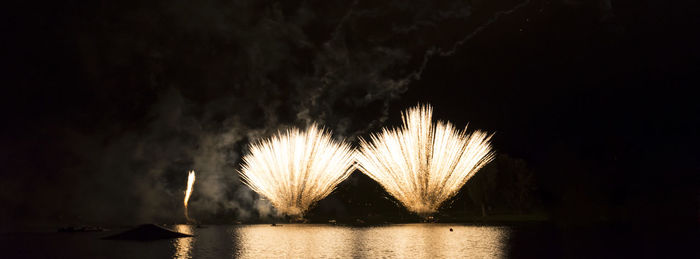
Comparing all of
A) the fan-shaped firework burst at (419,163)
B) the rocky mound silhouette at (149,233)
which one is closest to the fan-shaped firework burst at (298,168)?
the fan-shaped firework burst at (419,163)

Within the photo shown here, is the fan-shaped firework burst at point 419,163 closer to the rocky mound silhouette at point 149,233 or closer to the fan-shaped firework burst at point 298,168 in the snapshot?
the fan-shaped firework burst at point 298,168

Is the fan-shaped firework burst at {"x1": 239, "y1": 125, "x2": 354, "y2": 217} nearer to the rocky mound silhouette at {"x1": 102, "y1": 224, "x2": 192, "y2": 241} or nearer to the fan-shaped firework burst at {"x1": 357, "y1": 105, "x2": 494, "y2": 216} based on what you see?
the fan-shaped firework burst at {"x1": 357, "y1": 105, "x2": 494, "y2": 216}

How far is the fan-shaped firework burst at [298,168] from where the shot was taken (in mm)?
47625

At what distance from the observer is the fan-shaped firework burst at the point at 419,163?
142 ft

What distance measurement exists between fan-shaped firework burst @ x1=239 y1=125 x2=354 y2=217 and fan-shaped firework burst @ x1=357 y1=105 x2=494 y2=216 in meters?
3.68

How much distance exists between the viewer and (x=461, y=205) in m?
75.9

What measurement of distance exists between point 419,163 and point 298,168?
1116cm

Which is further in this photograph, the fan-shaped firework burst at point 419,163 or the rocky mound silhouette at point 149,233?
the fan-shaped firework burst at point 419,163

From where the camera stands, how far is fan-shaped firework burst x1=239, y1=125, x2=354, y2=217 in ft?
156

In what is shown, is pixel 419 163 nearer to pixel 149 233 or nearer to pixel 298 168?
pixel 298 168

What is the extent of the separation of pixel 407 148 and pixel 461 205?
3460 centimetres

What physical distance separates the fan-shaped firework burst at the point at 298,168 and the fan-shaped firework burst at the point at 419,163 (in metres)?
3.68

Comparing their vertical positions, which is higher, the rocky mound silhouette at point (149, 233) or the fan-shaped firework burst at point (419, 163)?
the fan-shaped firework burst at point (419, 163)

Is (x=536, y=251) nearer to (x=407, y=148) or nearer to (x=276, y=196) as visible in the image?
(x=407, y=148)
